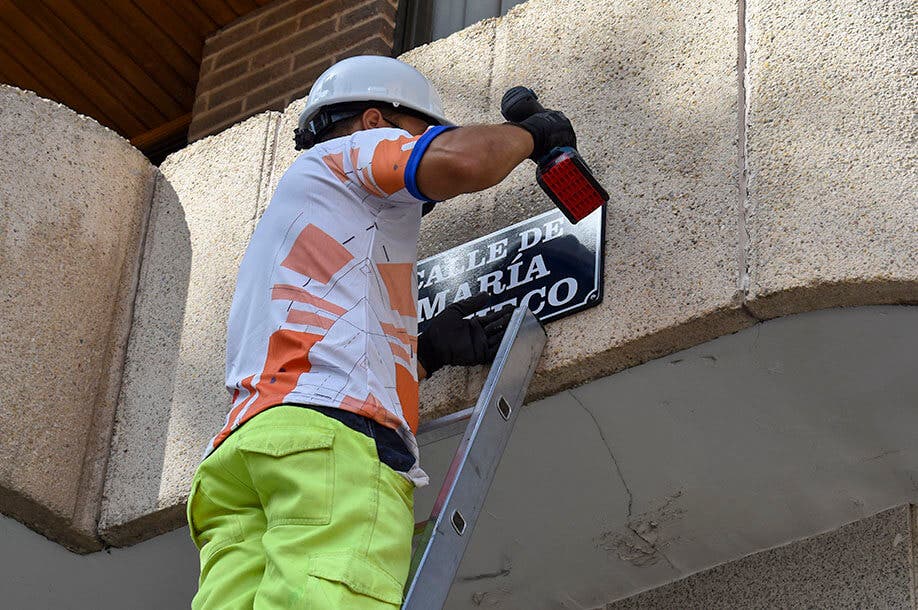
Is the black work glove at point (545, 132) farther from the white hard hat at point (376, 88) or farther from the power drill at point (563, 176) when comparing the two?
the white hard hat at point (376, 88)

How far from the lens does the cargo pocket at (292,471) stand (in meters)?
3.26

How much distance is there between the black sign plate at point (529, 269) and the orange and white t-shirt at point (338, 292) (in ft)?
1.78

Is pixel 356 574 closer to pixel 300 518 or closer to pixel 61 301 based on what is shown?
pixel 300 518

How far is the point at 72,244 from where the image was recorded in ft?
17.6

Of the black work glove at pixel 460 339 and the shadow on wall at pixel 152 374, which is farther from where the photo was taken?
the shadow on wall at pixel 152 374

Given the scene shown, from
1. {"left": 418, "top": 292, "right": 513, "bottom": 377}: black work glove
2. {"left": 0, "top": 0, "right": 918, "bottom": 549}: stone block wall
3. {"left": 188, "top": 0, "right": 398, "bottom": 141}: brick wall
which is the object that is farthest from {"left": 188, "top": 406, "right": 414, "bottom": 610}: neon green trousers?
{"left": 188, "top": 0, "right": 398, "bottom": 141}: brick wall

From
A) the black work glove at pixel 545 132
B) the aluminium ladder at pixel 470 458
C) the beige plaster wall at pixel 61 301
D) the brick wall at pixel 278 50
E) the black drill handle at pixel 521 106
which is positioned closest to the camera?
the aluminium ladder at pixel 470 458

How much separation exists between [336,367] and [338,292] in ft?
0.82

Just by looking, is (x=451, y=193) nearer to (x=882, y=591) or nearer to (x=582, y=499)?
(x=582, y=499)

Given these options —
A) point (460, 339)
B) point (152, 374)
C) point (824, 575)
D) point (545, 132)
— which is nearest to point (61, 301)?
point (152, 374)

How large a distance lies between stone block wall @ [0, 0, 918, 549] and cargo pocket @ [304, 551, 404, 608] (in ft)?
3.96

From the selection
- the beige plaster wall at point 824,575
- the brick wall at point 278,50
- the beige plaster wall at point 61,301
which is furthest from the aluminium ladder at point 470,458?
the brick wall at point 278,50

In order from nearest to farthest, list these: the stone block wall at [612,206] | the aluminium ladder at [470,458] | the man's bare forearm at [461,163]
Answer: the aluminium ladder at [470,458], the man's bare forearm at [461,163], the stone block wall at [612,206]

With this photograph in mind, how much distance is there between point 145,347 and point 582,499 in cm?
173
